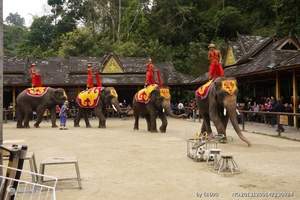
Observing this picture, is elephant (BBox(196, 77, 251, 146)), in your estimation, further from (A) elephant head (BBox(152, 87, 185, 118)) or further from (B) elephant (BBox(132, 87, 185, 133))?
(B) elephant (BBox(132, 87, 185, 133))

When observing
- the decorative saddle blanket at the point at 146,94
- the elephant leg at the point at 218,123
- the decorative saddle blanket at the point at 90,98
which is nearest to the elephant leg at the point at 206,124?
the elephant leg at the point at 218,123

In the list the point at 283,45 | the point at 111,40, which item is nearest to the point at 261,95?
the point at 283,45

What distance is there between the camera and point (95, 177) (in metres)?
9.28

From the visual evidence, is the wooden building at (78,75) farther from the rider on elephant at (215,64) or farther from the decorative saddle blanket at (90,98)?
the rider on elephant at (215,64)

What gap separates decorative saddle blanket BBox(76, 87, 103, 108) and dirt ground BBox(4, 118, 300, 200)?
317 inches

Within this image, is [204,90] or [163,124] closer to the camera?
[204,90]

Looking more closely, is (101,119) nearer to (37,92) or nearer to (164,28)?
(37,92)

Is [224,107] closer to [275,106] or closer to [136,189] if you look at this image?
[275,106]

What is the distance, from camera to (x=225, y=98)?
49.9 ft

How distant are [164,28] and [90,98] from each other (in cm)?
2531

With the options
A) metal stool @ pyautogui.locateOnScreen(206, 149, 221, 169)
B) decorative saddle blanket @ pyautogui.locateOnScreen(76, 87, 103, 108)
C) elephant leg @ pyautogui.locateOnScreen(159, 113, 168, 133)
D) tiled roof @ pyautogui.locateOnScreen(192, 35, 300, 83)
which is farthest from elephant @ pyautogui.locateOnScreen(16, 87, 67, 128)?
metal stool @ pyautogui.locateOnScreen(206, 149, 221, 169)

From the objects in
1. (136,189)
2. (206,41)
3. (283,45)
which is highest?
(206,41)

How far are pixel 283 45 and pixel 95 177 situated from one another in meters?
20.2

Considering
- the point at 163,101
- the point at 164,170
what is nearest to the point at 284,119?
Result: the point at 163,101
